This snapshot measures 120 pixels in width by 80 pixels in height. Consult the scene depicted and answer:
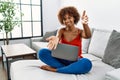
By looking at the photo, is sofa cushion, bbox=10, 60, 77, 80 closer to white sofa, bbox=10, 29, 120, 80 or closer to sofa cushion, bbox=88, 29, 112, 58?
white sofa, bbox=10, 29, 120, 80

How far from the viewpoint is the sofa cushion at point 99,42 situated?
7.60 feet

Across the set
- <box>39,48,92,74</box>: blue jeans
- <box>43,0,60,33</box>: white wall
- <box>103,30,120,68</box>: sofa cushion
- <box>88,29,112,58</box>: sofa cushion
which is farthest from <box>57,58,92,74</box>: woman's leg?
<box>43,0,60,33</box>: white wall

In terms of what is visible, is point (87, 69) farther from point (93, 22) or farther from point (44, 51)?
point (93, 22)

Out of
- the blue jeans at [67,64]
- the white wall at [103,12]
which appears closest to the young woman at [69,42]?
the blue jeans at [67,64]

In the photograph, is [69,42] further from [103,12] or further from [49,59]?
[103,12]

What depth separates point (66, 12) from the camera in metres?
1.89

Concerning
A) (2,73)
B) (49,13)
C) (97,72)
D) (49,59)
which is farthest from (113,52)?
(49,13)

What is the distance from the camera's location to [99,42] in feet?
7.88

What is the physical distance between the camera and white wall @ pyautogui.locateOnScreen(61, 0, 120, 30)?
8.11ft

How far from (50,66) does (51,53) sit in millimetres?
155

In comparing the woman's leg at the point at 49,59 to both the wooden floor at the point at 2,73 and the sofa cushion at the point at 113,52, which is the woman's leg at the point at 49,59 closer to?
the sofa cushion at the point at 113,52

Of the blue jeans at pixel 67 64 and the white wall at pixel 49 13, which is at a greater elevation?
the white wall at pixel 49 13

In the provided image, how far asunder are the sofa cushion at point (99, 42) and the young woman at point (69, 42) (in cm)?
58

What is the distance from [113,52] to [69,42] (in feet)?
1.91
